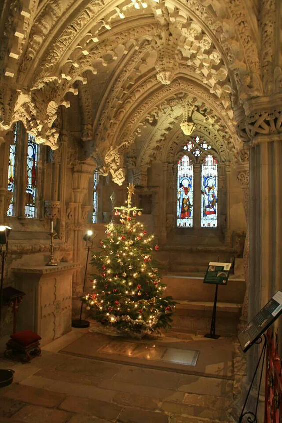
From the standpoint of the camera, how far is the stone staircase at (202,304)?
7.33 metres

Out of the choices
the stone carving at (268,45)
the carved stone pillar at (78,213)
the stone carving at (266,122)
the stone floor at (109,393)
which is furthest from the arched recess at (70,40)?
the stone floor at (109,393)

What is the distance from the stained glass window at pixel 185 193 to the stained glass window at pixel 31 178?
520 cm

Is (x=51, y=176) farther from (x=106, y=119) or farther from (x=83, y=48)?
(x=83, y=48)

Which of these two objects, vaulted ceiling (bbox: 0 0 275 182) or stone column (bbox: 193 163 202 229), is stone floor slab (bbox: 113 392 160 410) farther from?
stone column (bbox: 193 163 202 229)

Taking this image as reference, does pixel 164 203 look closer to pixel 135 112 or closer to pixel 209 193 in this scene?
pixel 209 193

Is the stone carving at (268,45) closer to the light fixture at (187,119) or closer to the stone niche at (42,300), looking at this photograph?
the stone niche at (42,300)

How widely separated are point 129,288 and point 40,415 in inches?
125

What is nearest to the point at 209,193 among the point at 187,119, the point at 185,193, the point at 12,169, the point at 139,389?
the point at 185,193

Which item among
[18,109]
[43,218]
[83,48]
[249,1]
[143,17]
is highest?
[143,17]

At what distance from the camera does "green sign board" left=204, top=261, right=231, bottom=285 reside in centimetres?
678

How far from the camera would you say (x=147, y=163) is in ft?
35.8

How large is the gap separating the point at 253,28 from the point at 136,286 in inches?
183

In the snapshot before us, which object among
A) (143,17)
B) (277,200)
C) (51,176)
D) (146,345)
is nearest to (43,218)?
(51,176)

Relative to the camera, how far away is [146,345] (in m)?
6.12
